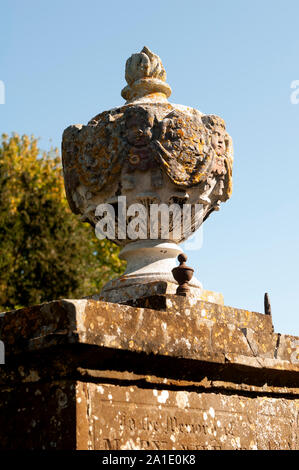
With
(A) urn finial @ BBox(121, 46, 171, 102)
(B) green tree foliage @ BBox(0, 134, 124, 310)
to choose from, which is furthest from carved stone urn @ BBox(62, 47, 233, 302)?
(B) green tree foliage @ BBox(0, 134, 124, 310)

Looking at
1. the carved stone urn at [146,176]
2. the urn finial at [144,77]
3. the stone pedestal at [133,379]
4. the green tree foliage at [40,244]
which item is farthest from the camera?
the green tree foliage at [40,244]

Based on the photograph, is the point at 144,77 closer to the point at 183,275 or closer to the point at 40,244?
the point at 183,275

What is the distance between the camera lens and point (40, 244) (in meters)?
23.1

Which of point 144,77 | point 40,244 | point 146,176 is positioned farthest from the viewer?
point 40,244

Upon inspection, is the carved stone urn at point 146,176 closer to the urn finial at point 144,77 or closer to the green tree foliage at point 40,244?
the urn finial at point 144,77

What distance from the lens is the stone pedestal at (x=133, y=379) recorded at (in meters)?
3.34

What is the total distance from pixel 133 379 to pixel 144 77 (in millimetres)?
2985

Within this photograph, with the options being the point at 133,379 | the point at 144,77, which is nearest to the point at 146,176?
the point at 144,77

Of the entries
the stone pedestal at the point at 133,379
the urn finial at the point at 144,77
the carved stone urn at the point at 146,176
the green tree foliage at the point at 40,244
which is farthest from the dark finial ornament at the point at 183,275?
the green tree foliage at the point at 40,244

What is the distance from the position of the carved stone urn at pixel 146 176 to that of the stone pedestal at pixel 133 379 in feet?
2.77

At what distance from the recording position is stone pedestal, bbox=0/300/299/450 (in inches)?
131

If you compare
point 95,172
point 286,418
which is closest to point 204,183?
point 95,172

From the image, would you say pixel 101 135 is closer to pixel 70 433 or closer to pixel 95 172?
pixel 95 172

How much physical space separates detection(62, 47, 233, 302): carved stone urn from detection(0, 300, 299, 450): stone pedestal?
0.84 metres
